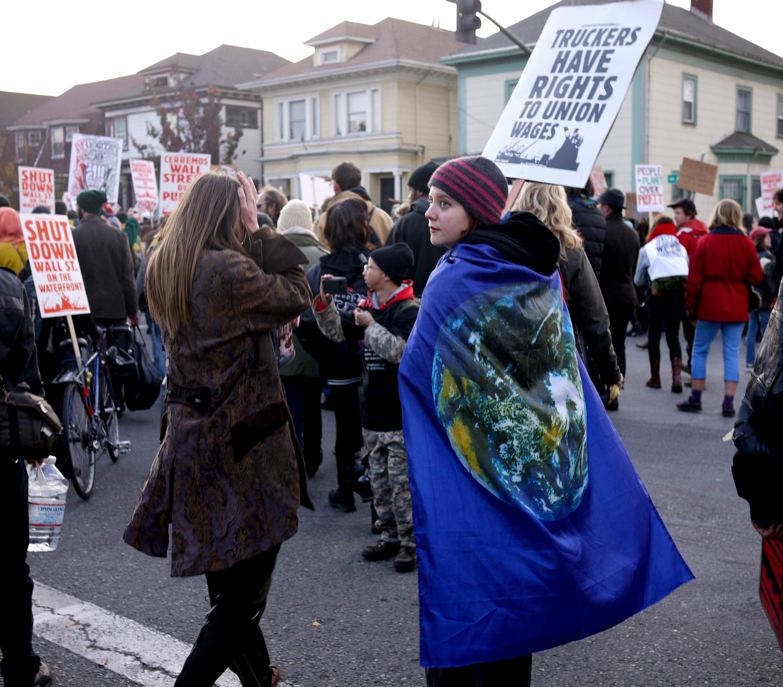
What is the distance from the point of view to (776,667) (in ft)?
13.0

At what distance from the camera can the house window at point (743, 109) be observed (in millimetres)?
35062

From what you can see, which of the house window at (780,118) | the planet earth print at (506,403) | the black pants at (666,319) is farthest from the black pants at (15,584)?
the house window at (780,118)

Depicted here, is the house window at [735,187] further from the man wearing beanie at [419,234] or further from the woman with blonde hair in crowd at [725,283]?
the man wearing beanie at [419,234]

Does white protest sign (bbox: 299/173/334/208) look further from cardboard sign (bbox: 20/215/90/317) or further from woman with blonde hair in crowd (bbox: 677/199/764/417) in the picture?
cardboard sign (bbox: 20/215/90/317)

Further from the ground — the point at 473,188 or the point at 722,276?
the point at 473,188

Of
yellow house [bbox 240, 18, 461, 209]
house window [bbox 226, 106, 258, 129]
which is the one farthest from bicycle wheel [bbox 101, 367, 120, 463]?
house window [bbox 226, 106, 258, 129]

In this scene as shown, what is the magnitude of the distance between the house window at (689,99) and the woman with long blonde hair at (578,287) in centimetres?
2822

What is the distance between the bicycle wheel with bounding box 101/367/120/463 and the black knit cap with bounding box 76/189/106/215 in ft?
5.64

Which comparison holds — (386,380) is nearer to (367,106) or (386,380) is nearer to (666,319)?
(666,319)

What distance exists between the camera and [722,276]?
9.25 m

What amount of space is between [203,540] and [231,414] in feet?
1.38

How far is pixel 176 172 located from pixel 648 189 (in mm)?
8692

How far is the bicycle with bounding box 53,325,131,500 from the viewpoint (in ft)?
21.3

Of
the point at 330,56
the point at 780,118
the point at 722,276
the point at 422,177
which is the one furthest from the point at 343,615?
the point at 330,56
